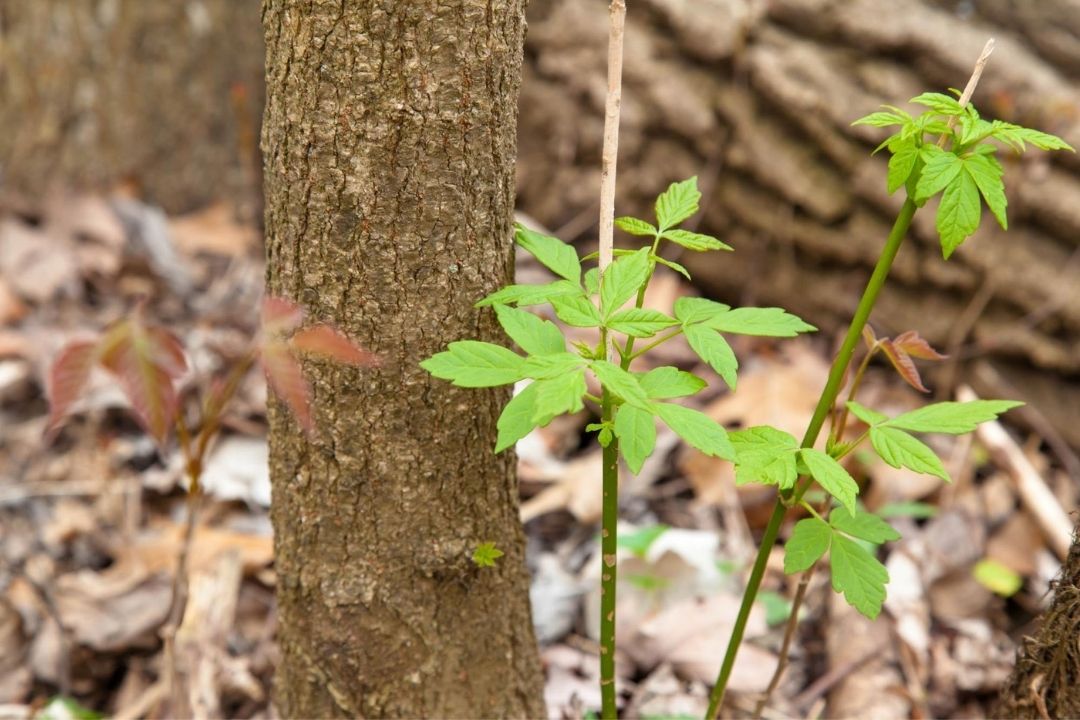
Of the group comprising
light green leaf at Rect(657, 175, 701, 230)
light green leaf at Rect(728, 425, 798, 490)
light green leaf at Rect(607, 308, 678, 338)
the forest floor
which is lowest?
the forest floor

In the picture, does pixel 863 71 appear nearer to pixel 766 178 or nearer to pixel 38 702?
pixel 766 178

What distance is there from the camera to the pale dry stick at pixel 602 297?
1.17 meters

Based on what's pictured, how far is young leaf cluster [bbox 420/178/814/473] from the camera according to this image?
102cm

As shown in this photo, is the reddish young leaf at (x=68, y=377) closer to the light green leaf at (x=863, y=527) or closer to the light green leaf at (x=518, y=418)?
the light green leaf at (x=518, y=418)

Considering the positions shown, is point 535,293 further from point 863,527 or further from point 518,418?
point 863,527

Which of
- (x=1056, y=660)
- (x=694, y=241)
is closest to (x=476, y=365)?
(x=694, y=241)

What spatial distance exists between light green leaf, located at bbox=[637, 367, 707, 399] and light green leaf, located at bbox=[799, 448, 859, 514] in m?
0.16

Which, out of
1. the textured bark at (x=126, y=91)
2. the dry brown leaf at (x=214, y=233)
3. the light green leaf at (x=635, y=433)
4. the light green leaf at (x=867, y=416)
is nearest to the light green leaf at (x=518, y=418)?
the light green leaf at (x=635, y=433)

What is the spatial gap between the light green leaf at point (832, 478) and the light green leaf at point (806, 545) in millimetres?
137

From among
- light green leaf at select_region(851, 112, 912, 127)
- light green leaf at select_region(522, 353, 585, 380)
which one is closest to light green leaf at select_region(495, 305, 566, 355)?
light green leaf at select_region(522, 353, 585, 380)

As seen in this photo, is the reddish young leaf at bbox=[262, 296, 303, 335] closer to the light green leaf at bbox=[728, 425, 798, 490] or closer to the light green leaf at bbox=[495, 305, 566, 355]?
the light green leaf at bbox=[495, 305, 566, 355]

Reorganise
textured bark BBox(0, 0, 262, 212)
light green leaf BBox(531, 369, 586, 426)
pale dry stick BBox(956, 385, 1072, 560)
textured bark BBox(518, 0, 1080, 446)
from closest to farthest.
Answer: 1. light green leaf BBox(531, 369, 586, 426)
2. pale dry stick BBox(956, 385, 1072, 560)
3. textured bark BBox(518, 0, 1080, 446)
4. textured bark BBox(0, 0, 262, 212)

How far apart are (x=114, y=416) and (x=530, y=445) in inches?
48.1

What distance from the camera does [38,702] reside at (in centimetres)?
189
